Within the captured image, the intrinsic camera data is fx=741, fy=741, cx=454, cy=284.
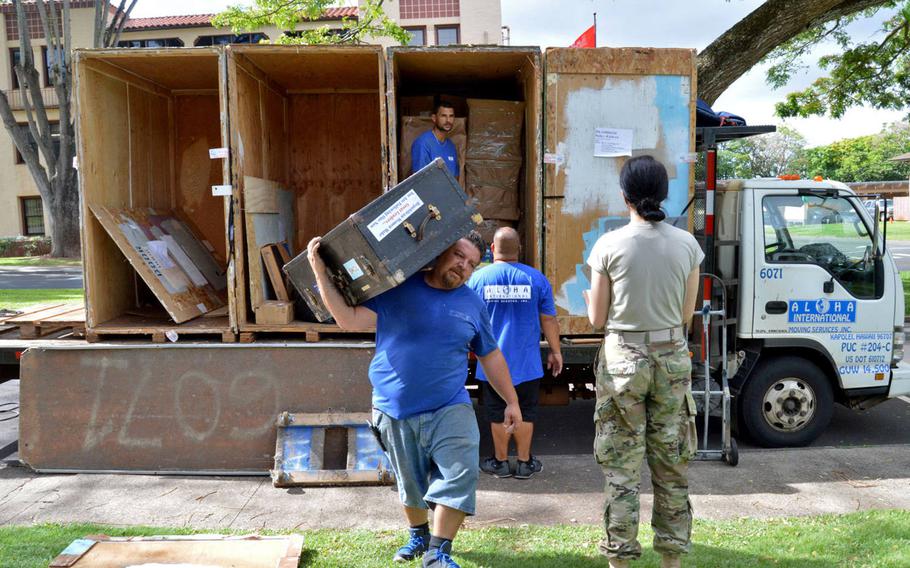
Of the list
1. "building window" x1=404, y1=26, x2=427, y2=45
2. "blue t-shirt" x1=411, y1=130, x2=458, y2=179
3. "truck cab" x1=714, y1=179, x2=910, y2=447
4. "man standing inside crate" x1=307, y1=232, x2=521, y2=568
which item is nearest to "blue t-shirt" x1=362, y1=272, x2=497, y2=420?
"man standing inside crate" x1=307, y1=232, x2=521, y2=568

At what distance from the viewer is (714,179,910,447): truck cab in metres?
5.80

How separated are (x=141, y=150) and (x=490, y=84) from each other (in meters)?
3.22

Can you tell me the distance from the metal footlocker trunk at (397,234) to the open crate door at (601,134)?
6.93 ft

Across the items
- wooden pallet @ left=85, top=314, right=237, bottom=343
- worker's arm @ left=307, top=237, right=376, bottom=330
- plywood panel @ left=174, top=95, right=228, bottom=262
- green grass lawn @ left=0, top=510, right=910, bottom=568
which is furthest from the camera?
plywood panel @ left=174, top=95, right=228, bottom=262

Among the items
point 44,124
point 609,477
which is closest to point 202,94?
point 609,477

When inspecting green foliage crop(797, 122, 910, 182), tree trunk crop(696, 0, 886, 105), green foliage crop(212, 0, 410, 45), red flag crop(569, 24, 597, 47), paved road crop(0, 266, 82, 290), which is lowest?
paved road crop(0, 266, 82, 290)

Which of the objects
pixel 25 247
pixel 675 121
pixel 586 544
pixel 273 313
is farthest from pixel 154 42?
pixel 586 544

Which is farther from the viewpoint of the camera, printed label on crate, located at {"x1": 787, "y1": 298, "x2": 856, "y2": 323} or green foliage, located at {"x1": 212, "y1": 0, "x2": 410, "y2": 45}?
green foliage, located at {"x1": 212, "y1": 0, "x2": 410, "y2": 45}

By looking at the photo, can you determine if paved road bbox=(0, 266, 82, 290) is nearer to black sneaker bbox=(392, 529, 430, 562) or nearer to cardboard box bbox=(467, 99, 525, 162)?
cardboard box bbox=(467, 99, 525, 162)

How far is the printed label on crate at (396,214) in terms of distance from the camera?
3.51m

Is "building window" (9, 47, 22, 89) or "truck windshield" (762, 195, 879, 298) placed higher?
"building window" (9, 47, 22, 89)

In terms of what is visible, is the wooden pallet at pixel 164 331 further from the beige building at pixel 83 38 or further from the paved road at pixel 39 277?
the beige building at pixel 83 38

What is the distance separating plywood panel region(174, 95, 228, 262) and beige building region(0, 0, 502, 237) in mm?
24151

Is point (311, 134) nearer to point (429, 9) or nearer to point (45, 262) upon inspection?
point (45, 262)
